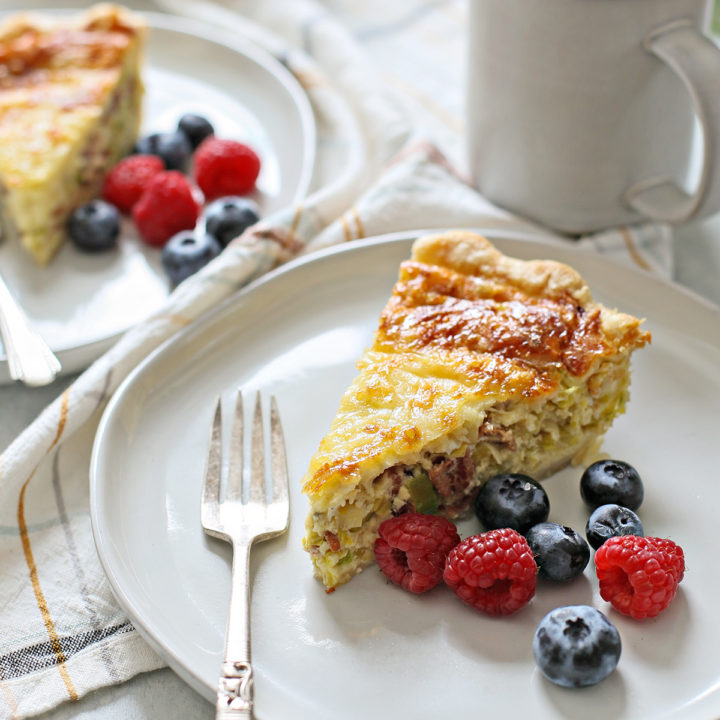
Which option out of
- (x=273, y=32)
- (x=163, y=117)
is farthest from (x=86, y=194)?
(x=273, y=32)

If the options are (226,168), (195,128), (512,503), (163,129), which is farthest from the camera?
(163,129)

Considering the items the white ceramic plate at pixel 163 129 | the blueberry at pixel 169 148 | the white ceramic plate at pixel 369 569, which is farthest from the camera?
the blueberry at pixel 169 148

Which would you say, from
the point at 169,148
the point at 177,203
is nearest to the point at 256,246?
the point at 177,203

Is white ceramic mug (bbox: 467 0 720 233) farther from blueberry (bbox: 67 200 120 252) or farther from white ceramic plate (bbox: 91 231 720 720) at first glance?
blueberry (bbox: 67 200 120 252)

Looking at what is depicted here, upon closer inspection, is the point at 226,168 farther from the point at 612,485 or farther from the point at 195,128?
the point at 612,485

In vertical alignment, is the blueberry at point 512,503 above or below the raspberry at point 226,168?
below

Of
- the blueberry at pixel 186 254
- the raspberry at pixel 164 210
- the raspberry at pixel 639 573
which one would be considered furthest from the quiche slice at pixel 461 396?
the raspberry at pixel 164 210

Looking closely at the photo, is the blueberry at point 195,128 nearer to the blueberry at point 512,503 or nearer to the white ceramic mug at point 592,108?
the white ceramic mug at point 592,108
